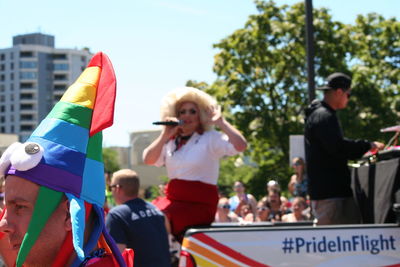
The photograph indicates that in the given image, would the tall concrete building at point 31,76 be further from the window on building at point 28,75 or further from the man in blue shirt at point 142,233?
the man in blue shirt at point 142,233

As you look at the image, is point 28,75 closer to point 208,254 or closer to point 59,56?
point 59,56

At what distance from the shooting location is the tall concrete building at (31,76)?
163m

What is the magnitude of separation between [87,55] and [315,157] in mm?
167594

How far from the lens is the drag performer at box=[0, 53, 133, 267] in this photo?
2229mm

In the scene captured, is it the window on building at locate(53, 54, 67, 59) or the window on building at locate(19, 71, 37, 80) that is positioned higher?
the window on building at locate(53, 54, 67, 59)

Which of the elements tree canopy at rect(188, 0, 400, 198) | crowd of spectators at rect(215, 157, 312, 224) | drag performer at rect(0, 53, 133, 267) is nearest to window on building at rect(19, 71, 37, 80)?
tree canopy at rect(188, 0, 400, 198)

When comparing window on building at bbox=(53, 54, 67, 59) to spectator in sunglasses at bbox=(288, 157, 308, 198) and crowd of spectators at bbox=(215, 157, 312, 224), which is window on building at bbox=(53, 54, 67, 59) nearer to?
crowd of spectators at bbox=(215, 157, 312, 224)

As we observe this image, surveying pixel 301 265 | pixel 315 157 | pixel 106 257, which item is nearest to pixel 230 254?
pixel 301 265

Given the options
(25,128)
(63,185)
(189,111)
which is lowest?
(25,128)

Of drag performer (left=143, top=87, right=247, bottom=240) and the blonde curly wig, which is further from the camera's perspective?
the blonde curly wig

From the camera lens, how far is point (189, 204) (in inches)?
225

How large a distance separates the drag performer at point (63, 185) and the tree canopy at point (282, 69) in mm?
26597

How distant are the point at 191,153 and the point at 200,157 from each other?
84 mm

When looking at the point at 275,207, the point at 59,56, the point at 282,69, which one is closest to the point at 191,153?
the point at 275,207
